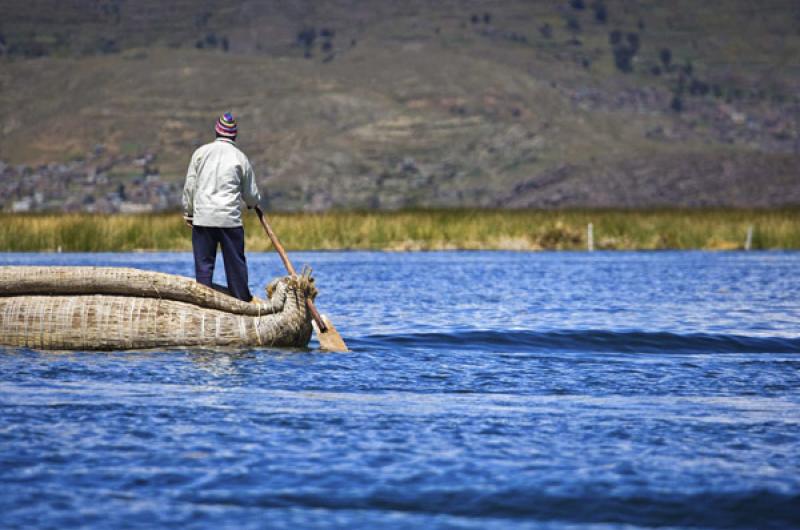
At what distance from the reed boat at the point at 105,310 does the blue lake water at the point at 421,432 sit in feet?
0.91

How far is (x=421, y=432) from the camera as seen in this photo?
30.8 ft

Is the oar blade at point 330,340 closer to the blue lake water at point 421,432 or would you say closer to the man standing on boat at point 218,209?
the blue lake water at point 421,432

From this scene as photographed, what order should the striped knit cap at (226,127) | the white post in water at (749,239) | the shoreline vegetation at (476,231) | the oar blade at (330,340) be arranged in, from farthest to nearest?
the white post in water at (749,239) → the shoreline vegetation at (476,231) → the striped knit cap at (226,127) → the oar blade at (330,340)

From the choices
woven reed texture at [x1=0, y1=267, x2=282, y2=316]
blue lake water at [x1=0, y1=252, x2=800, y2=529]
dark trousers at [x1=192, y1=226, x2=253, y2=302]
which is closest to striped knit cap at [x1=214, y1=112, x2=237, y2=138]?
dark trousers at [x1=192, y1=226, x2=253, y2=302]

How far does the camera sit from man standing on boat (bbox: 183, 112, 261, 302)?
1415 centimetres

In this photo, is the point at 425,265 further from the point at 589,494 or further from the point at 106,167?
the point at 106,167

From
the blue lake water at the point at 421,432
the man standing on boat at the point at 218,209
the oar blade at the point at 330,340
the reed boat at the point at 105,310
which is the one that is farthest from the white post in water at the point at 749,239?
the reed boat at the point at 105,310

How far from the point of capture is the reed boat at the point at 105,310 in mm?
13477

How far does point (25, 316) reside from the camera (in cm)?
1353

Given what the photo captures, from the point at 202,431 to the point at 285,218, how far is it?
39414mm

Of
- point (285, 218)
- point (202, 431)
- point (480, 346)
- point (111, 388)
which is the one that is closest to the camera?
point (202, 431)

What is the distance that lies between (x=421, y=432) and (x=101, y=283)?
196 inches

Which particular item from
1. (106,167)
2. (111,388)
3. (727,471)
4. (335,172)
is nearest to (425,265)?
(111,388)

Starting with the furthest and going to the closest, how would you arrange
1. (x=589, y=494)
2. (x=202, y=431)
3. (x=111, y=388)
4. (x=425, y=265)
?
(x=425, y=265) < (x=111, y=388) < (x=202, y=431) < (x=589, y=494)
